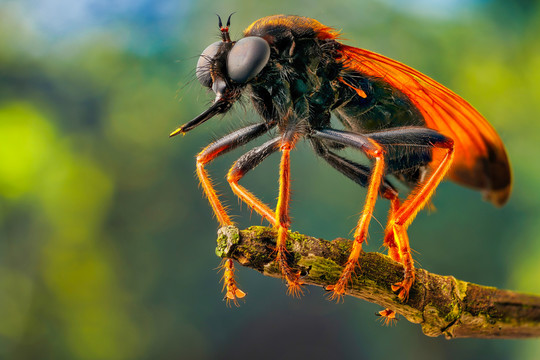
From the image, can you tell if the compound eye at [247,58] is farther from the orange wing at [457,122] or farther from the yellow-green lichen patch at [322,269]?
the yellow-green lichen patch at [322,269]

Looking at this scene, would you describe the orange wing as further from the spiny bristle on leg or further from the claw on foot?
the claw on foot

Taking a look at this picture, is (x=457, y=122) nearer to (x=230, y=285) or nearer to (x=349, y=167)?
(x=349, y=167)

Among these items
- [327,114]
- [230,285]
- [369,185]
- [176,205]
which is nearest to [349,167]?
[327,114]

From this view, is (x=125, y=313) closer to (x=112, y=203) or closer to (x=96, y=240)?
(x=96, y=240)

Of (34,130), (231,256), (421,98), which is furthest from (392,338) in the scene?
(34,130)

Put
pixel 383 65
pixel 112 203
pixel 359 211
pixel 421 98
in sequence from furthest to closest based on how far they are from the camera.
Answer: pixel 112 203 → pixel 421 98 → pixel 383 65 → pixel 359 211
